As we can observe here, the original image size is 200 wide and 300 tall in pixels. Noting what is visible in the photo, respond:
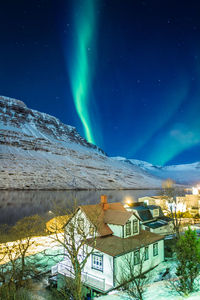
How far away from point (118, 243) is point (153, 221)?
19.2 metres

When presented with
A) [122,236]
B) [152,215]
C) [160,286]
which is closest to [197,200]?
[152,215]

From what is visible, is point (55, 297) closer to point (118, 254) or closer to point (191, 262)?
point (118, 254)

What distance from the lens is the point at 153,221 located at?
3872 centimetres

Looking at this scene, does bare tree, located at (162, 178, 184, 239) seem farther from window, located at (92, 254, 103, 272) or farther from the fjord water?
the fjord water

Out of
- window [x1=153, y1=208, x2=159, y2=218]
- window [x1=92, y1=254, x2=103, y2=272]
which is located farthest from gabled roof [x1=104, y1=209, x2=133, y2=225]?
window [x1=153, y1=208, x2=159, y2=218]

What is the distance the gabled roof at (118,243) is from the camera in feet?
65.4

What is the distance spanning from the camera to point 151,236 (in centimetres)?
2556

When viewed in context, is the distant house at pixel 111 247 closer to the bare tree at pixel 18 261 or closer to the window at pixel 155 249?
the window at pixel 155 249

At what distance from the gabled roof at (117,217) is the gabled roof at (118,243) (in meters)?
1.74

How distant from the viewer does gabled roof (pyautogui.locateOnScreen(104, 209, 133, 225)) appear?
2400cm

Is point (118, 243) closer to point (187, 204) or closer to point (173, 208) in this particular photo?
point (173, 208)

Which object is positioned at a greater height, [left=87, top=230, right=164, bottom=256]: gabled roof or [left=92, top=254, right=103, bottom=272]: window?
[left=87, top=230, right=164, bottom=256]: gabled roof

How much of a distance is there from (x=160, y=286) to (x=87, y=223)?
9718 millimetres

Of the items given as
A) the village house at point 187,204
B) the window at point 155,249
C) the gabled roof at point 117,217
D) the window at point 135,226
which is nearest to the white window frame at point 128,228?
the gabled roof at point 117,217
